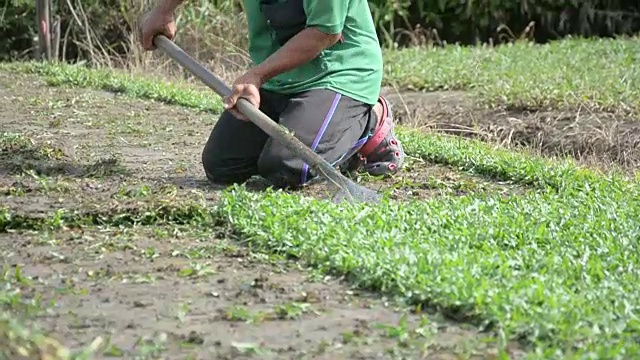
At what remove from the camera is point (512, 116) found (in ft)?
25.2

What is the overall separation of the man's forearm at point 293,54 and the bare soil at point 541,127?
201 cm

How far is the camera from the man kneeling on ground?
16.6ft

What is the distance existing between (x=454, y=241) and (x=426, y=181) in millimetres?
1442

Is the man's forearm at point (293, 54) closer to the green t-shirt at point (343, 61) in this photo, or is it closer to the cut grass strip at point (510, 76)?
the green t-shirt at point (343, 61)

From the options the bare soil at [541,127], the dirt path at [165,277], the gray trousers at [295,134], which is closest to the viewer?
the dirt path at [165,277]

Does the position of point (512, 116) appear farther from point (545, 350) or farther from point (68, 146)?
point (545, 350)

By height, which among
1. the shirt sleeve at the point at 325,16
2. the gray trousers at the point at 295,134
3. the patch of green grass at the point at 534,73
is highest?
the shirt sleeve at the point at 325,16

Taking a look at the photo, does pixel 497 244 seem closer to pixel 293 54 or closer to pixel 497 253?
pixel 497 253

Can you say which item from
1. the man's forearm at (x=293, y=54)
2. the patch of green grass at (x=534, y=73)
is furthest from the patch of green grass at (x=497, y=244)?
the patch of green grass at (x=534, y=73)

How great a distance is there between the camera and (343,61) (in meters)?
5.46

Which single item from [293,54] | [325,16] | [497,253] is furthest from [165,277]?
[325,16]

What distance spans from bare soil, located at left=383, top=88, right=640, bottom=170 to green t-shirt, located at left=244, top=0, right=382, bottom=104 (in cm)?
151

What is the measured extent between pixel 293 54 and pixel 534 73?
14.3 ft

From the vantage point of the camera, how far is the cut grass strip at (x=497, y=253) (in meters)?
3.16
